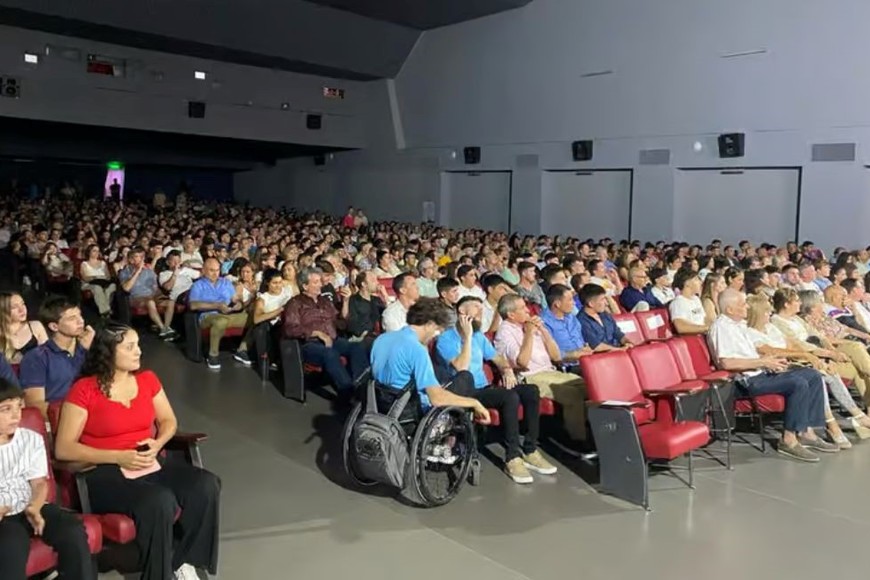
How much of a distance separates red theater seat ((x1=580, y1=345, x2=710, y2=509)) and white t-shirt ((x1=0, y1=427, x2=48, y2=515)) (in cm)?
281

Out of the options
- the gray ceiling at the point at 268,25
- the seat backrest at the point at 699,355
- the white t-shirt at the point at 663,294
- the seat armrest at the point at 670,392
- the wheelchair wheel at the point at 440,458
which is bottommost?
the wheelchair wheel at the point at 440,458

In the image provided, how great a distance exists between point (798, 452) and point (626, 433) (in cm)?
168

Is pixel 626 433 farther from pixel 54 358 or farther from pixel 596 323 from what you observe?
pixel 54 358

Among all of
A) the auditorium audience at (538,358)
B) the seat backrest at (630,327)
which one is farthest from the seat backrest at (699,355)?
the auditorium audience at (538,358)

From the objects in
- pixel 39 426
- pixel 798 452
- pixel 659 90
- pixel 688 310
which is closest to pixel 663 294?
pixel 688 310

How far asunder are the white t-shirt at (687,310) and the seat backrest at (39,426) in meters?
5.27

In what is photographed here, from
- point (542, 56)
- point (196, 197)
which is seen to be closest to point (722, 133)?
point (542, 56)

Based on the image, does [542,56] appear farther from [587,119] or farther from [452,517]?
[452,517]

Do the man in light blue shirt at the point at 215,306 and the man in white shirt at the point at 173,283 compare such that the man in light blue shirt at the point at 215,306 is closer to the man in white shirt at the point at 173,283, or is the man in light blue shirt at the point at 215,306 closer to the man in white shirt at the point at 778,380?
the man in white shirt at the point at 173,283

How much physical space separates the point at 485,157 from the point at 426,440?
1563 cm

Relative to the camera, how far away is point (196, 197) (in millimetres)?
27531

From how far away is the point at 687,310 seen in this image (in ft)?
23.5

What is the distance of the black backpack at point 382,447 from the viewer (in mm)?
4246

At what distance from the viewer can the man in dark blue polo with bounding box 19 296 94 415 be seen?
159 inches
